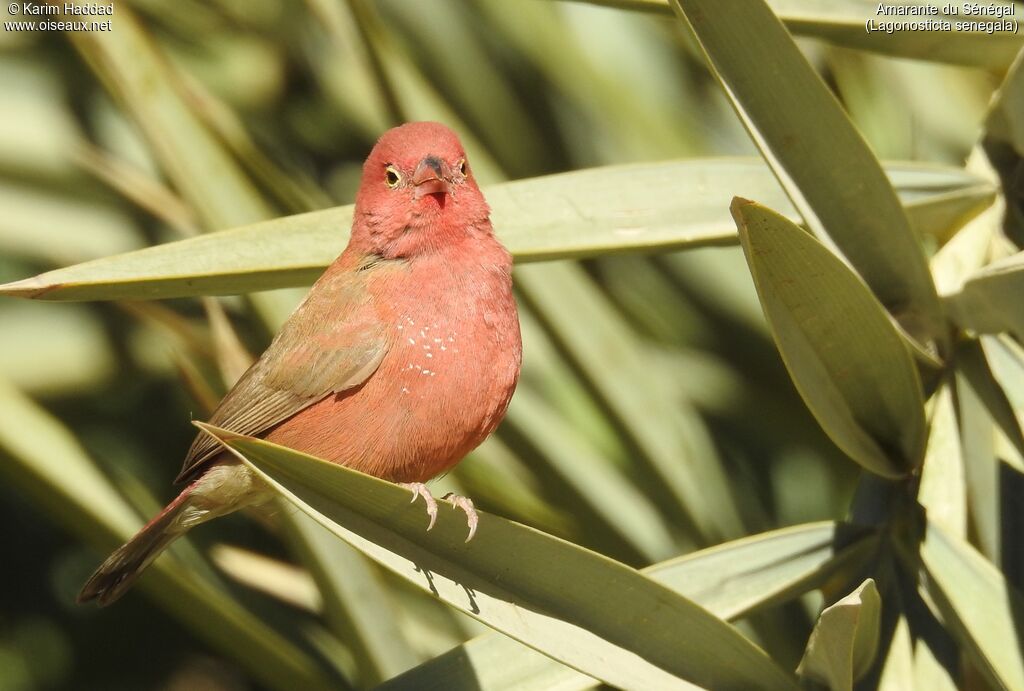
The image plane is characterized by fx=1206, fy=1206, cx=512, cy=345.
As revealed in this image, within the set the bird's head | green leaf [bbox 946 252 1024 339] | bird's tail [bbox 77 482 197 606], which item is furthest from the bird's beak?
green leaf [bbox 946 252 1024 339]

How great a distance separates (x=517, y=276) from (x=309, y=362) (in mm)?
741

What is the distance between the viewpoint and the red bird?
8.43ft

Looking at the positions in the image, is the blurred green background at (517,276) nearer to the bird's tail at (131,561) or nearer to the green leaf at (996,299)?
the bird's tail at (131,561)

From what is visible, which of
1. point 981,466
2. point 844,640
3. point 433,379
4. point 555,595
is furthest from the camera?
point 433,379

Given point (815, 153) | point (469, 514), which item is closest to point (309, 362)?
point (469, 514)

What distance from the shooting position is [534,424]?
3.21 m

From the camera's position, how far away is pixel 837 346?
2148 millimetres

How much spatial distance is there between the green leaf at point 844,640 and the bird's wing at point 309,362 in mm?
1154

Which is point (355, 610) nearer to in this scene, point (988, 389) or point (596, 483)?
point (596, 483)

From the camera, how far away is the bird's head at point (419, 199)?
2.80 metres

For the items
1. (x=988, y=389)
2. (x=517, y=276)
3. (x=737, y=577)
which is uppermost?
(x=517, y=276)

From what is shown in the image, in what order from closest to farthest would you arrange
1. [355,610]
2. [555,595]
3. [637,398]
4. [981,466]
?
1. [555,595]
2. [981,466]
3. [355,610]
4. [637,398]

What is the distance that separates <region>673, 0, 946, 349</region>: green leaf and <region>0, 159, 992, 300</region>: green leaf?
0.80 ft

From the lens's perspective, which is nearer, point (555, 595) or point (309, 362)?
point (555, 595)
